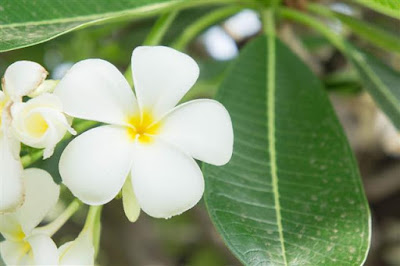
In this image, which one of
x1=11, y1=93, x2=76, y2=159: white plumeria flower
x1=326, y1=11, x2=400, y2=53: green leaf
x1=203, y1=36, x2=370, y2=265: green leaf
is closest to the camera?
x1=11, y1=93, x2=76, y2=159: white plumeria flower

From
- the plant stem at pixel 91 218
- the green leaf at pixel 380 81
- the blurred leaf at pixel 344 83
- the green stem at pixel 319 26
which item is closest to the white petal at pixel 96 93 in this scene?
the plant stem at pixel 91 218

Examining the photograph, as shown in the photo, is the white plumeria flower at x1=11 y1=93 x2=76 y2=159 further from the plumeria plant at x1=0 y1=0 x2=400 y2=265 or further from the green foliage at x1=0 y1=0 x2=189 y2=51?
the green foliage at x1=0 y1=0 x2=189 y2=51

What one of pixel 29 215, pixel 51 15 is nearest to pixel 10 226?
pixel 29 215

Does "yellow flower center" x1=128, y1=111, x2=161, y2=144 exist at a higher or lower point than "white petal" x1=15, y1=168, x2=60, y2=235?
higher

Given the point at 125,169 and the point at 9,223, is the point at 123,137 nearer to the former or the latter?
the point at 125,169

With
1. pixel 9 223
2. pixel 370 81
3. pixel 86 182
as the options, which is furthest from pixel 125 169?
pixel 370 81

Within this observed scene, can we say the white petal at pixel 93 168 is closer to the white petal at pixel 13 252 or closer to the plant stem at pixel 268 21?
the white petal at pixel 13 252

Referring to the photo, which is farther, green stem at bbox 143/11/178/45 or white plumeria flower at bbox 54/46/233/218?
green stem at bbox 143/11/178/45

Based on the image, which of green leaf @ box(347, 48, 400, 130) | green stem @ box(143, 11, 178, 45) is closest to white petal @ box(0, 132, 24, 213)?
green stem @ box(143, 11, 178, 45)
